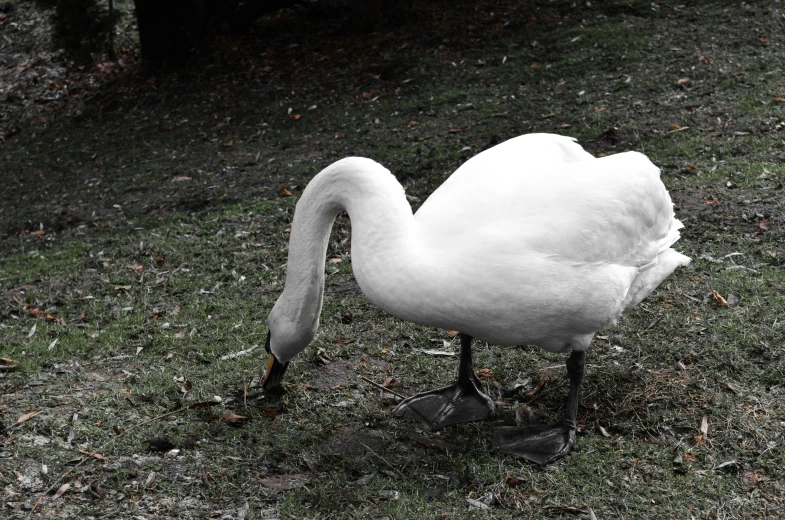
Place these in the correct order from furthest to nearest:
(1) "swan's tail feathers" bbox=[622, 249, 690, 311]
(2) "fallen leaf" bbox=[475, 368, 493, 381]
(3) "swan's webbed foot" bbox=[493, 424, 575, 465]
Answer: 1. (2) "fallen leaf" bbox=[475, 368, 493, 381]
2. (1) "swan's tail feathers" bbox=[622, 249, 690, 311]
3. (3) "swan's webbed foot" bbox=[493, 424, 575, 465]

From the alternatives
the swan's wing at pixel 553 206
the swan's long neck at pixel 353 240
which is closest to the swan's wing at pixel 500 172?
the swan's wing at pixel 553 206

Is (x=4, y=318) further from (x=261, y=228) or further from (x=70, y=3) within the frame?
(x=70, y=3)

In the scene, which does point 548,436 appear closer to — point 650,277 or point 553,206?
point 650,277

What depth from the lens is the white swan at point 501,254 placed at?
3.45 meters

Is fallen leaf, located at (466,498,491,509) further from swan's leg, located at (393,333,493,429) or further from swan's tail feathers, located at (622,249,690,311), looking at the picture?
swan's tail feathers, located at (622,249,690,311)

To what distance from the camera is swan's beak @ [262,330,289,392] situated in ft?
14.5

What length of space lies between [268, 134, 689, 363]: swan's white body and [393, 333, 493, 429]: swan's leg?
26.9 inches

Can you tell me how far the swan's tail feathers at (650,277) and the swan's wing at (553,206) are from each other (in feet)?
0.23

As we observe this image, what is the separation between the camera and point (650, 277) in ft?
14.0

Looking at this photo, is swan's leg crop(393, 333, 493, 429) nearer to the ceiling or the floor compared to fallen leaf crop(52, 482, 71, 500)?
nearer to the floor

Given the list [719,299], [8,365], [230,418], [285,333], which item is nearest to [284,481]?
[230,418]

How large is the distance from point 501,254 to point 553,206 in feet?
1.47

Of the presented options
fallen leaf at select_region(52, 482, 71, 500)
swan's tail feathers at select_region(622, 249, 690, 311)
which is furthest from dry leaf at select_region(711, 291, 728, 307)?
fallen leaf at select_region(52, 482, 71, 500)

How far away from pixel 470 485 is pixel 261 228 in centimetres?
402
